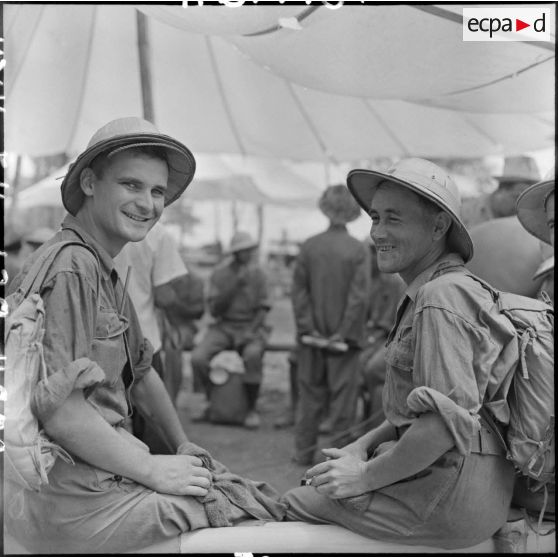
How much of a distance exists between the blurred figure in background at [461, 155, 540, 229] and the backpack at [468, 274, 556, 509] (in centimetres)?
176

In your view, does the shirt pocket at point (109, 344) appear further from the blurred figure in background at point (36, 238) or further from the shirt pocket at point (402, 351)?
the blurred figure in background at point (36, 238)

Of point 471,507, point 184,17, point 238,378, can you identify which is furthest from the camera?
point 238,378

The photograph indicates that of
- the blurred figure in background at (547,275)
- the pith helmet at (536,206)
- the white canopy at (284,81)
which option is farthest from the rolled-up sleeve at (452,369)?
the white canopy at (284,81)

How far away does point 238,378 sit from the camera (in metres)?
6.12

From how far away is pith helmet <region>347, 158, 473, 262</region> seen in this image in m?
1.78

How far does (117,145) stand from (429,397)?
38.1 inches

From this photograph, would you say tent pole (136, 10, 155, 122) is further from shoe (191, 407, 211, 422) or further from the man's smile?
shoe (191, 407, 211, 422)

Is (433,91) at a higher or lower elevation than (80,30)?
lower

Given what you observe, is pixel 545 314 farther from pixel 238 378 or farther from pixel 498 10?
pixel 238 378

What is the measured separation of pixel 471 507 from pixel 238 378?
4.46 metres

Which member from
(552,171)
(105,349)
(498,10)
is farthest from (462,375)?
(498,10)

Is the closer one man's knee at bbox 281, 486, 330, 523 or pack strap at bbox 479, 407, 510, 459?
pack strap at bbox 479, 407, 510, 459

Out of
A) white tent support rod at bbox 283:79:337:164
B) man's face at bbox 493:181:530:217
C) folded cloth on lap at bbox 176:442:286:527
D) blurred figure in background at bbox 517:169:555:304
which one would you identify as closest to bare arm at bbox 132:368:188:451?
folded cloth on lap at bbox 176:442:286:527

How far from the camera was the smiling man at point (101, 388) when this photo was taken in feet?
5.40
